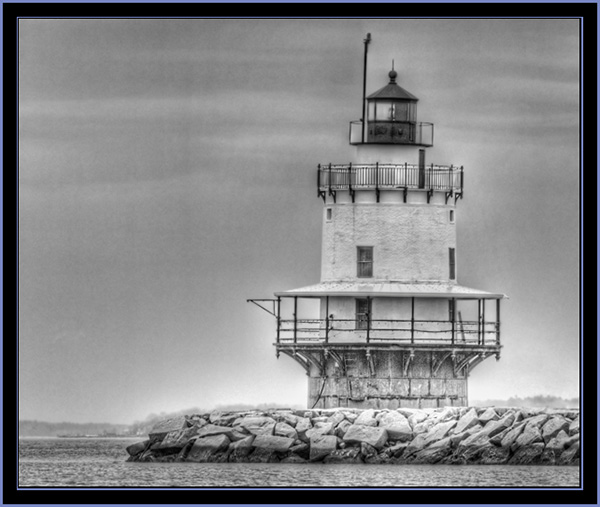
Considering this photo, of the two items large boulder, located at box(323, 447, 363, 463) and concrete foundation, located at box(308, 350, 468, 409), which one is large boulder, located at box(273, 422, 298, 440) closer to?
large boulder, located at box(323, 447, 363, 463)

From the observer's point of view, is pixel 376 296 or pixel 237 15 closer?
pixel 237 15

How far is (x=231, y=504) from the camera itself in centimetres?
5022

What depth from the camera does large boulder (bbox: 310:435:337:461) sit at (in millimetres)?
61312

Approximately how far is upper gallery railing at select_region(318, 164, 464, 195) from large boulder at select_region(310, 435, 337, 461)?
775cm

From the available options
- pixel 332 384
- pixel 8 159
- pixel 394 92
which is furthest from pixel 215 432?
pixel 8 159

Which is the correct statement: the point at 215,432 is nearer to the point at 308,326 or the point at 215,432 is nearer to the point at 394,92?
the point at 308,326

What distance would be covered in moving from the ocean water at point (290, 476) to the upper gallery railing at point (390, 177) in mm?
8605

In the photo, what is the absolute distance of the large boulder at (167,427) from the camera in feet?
208

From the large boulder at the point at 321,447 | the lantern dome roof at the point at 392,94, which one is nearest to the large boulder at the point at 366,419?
the large boulder at the point at 321,447

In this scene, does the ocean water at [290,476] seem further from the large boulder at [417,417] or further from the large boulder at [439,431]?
the large boulder at [417,417]

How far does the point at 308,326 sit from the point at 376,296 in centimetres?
229

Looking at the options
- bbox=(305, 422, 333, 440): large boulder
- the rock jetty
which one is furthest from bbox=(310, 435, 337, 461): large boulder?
bbox=(305, 422, 333, 440): large boulder

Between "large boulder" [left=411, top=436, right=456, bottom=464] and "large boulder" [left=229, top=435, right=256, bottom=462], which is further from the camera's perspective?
"large boulder" [left=229, top=435, right=256, bottom=462]

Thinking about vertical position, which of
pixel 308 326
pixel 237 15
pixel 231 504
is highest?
pixel 237 15
